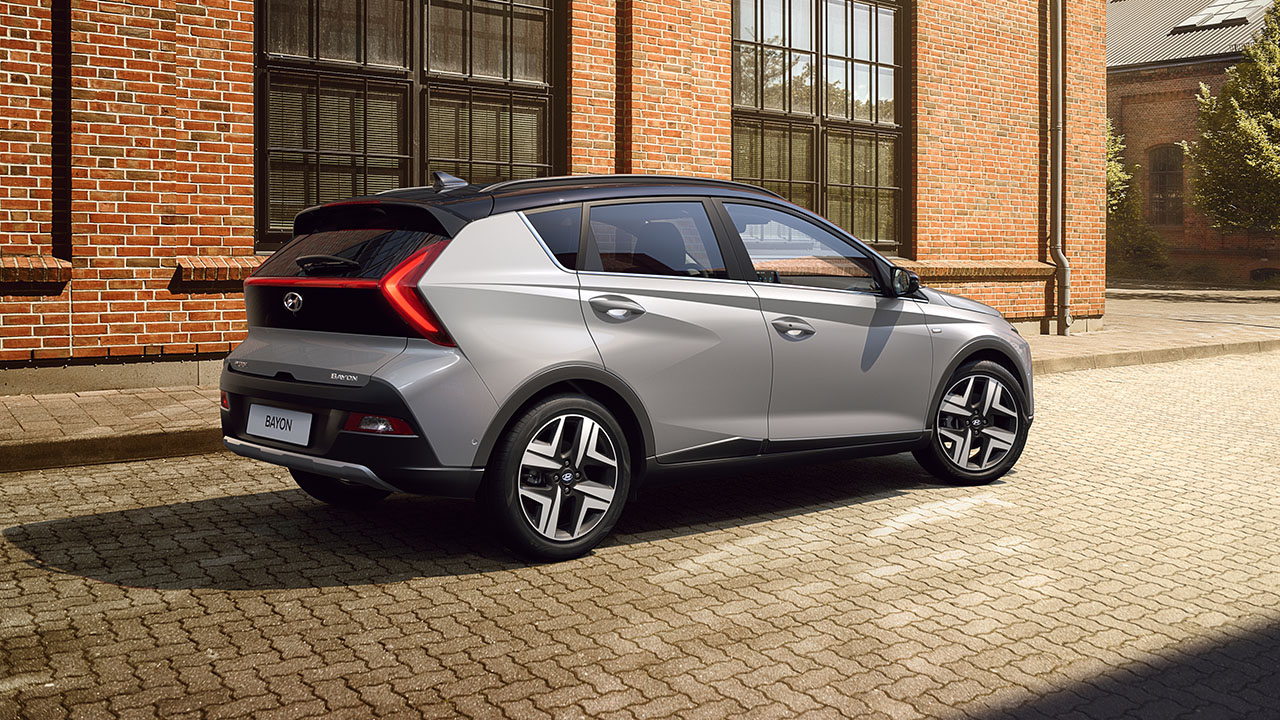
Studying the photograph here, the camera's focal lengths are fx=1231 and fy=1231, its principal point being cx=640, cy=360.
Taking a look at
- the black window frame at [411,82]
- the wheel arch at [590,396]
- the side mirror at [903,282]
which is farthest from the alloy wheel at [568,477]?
the black window frame at [411,82]

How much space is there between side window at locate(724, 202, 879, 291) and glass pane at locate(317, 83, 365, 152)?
565 cm

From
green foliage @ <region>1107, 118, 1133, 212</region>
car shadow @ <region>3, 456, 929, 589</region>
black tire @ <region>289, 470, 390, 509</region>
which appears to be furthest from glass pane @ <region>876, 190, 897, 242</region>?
green foliage @ <region>1107, 118, 1133, 212</region>

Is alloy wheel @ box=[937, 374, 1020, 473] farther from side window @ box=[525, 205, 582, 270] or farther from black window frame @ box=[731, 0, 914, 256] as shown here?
black window frame @ box=[731, 0, 914, 256]

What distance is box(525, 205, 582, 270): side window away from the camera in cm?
518

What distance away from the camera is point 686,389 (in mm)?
5438

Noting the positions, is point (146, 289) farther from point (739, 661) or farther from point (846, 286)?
point (739, 661)

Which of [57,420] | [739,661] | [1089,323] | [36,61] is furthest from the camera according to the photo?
[1089,323]

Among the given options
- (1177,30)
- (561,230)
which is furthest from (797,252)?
(1177,30)

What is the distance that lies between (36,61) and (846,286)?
256 inches

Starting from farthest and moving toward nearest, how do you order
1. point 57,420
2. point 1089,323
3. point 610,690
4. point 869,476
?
point 1089,323 < point 57,420 < point 869,476 < point 610,690

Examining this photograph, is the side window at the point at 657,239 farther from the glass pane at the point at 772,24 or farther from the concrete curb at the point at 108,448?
the glass pane at the point at 772,24

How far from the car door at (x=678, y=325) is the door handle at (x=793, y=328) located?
11 centimetres

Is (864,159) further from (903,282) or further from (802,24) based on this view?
(903,282)

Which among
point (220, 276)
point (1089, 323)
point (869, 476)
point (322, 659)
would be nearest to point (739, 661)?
point (322, 659)
